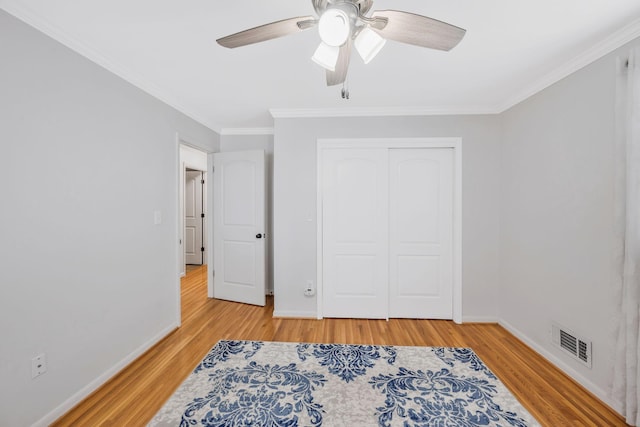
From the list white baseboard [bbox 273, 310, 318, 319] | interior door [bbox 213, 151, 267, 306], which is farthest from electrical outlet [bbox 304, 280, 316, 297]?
interior door [bbox 213, 151, 267, 306]

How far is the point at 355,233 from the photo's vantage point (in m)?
3.01

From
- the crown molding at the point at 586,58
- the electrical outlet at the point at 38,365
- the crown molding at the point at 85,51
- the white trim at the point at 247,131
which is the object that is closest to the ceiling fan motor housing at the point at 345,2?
the crown molding at the point at 85,51

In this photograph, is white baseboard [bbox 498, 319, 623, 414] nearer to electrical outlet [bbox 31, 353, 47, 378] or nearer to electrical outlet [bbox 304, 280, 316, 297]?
electrical outlet [bbox 304, 280, 316, 297]

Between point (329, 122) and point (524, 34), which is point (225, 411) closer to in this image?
point (329, 122)

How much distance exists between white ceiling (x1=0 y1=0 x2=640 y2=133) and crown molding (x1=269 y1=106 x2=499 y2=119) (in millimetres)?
14

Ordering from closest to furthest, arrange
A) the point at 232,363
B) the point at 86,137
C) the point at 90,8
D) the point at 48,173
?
the point at 90,8, the point at 48,173, the point at 86,137, the point at 232,363

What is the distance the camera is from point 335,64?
1.33 meters

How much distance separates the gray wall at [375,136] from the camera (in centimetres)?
288

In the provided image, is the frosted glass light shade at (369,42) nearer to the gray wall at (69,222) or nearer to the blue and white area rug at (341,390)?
the gray wall at (69,222)

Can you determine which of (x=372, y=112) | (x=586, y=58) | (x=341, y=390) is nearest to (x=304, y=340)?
(x=341, y=390)

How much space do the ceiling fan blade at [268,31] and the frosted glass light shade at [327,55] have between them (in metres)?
0.12

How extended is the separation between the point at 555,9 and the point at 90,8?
2571 mm

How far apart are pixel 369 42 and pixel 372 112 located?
5.82 feet

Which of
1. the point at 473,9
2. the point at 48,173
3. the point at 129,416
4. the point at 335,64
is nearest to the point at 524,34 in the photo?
the point at 473,9
